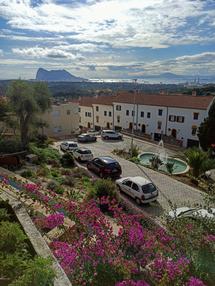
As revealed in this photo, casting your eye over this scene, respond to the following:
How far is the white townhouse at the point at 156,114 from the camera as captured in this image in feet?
153

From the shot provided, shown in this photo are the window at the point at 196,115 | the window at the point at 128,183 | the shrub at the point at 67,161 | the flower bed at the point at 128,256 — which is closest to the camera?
the flower bed at the point at 128,256

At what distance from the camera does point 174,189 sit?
2083cm

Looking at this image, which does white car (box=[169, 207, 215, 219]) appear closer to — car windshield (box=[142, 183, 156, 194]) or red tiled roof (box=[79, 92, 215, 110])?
car windshield (box=[142, 183, 156, 194])

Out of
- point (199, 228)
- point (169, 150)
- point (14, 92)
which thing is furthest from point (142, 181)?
point (169, 150)

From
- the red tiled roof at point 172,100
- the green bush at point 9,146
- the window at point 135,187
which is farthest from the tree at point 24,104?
the red tiled roof at point 172,100

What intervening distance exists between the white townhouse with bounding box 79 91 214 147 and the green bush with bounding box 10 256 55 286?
142 ft

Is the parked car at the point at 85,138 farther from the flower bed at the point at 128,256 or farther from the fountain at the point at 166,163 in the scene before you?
the flower bed at the point at 128,256

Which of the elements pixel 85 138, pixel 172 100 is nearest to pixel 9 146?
pixel 85 138

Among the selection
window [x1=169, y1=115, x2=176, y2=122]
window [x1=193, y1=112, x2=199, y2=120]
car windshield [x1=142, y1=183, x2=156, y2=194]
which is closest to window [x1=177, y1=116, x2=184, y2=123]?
window [x1=169, y1=115, x2=176, y2=122]

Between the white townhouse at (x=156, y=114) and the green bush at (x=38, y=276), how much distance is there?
4335cm

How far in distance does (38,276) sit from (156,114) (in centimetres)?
4831

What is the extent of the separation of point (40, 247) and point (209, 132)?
113ft

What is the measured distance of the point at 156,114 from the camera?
51281 mm

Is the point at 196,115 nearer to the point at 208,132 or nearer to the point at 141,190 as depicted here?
the point at 208,132
